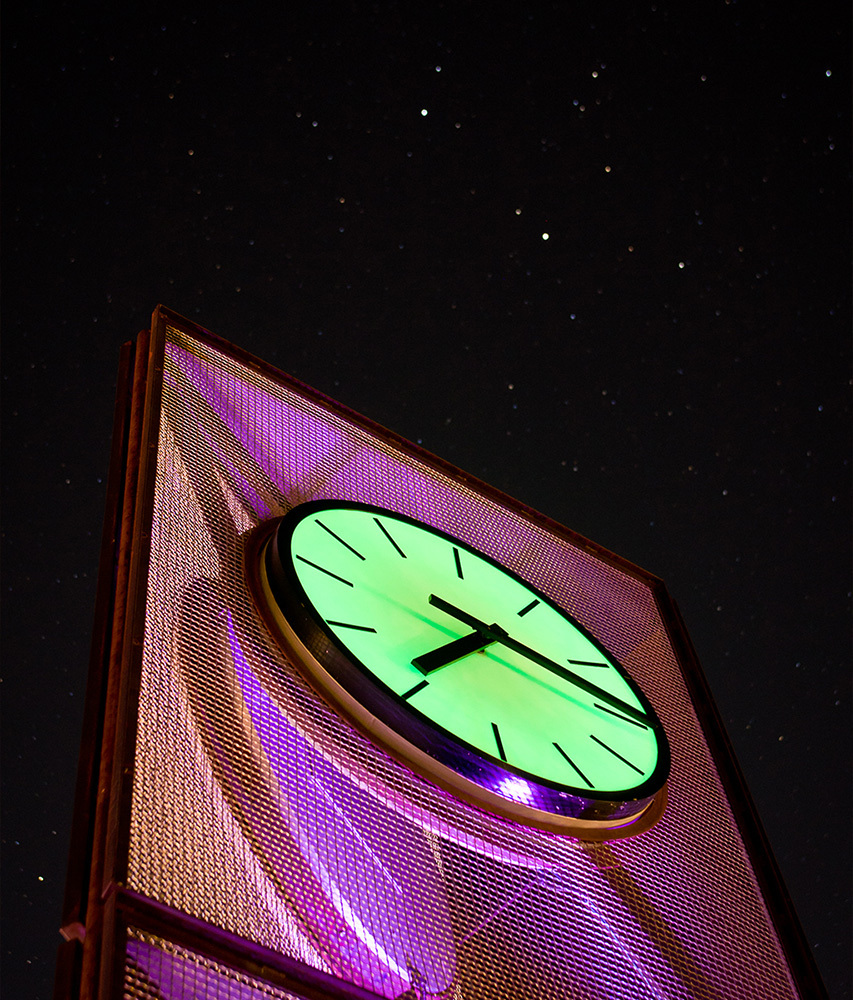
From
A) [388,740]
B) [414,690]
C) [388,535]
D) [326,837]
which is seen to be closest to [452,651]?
[414,690]

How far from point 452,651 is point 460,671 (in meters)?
0.04

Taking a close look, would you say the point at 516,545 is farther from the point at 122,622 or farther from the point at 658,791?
the point at 122,622

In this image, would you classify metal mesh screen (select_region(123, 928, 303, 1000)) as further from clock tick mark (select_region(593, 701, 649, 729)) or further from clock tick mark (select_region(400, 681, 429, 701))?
clock tick mark (select_region(593, 701, 649, 729))

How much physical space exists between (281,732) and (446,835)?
32 centimetres

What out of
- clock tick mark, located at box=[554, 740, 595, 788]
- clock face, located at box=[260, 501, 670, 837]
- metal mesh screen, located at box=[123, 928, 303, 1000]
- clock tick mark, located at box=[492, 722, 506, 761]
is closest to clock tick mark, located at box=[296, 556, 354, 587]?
clock face, located at box=[260, 501, 670, 837]

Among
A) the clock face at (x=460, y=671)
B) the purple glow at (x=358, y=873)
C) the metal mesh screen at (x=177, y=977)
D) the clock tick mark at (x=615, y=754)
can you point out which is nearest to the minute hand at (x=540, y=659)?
the clock face at (x=460, y=671)

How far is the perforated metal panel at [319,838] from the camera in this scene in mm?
1188

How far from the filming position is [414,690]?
163 centimetres

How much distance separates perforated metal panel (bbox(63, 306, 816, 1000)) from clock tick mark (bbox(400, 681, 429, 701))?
0.11m

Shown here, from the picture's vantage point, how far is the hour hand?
1682mm

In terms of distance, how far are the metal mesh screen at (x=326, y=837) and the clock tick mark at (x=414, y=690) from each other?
114mm

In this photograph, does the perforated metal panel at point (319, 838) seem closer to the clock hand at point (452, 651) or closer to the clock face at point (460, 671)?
the clock face at point (460, 671)

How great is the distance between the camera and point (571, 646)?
2.10 metres

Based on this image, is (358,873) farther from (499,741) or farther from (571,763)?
(571,763)
